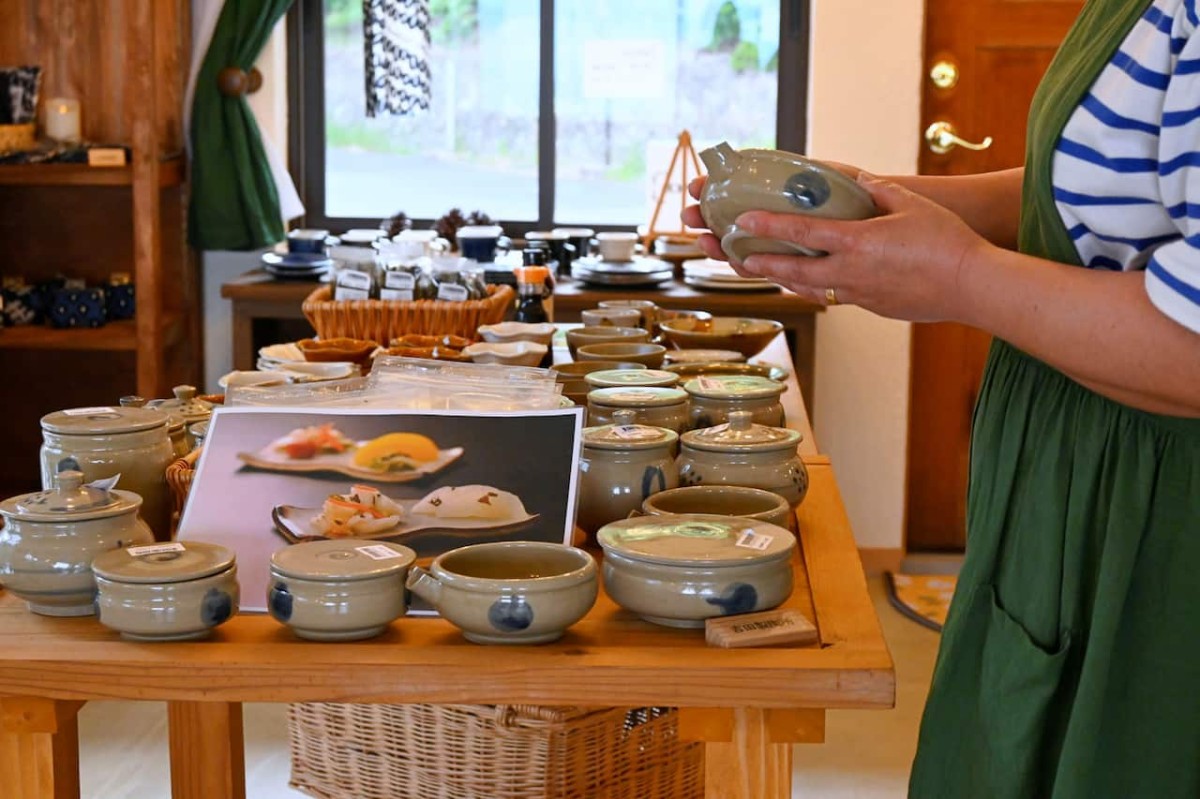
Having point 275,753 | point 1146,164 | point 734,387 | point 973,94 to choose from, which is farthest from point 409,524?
point 973,94

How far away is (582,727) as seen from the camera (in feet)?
6.28

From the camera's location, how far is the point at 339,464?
140 cm

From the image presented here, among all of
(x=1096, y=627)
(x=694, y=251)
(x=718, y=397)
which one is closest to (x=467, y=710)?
(x=718, y=397)

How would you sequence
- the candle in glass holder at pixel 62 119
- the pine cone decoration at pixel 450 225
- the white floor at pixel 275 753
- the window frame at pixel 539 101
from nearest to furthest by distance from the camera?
the white floor at pixel 275 753
the candle in glass holder at pixel 62 119
the pine cone decoration at pixel 450 225
the window frame at pixel 539 101

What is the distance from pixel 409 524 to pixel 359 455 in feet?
0.39

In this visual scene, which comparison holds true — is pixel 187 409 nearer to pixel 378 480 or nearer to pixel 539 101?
pixel 378 480

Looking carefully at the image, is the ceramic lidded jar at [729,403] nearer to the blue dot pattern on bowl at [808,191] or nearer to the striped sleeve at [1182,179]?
the blue dot pattern on bowl at [808,191]

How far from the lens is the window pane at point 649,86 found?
414cm

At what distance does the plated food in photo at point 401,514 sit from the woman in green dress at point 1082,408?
1.06 feet

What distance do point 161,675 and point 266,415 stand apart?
15.9 inches

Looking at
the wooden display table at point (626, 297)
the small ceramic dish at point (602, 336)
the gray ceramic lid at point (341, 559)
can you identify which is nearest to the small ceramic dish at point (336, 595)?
the gray ceramic lid at point (341, 559)

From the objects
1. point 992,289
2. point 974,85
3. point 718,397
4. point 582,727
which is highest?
point 974,85

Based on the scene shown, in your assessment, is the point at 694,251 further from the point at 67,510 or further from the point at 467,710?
the point at 67,510

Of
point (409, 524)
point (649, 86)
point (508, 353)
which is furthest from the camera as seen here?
point (649, 86)
